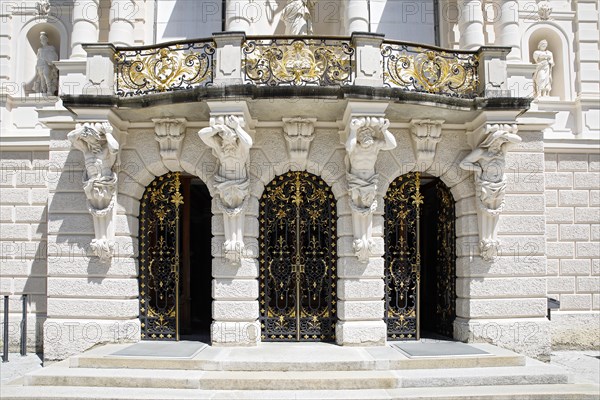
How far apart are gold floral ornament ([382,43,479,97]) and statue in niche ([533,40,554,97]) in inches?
125

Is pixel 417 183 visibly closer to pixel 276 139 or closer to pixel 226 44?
pixel 276 139

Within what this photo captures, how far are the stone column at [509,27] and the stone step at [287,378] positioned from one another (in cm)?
759

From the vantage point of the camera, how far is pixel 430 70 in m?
12.8

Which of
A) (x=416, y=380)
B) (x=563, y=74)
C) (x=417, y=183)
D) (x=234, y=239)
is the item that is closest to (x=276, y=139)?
(x=234, y=239)

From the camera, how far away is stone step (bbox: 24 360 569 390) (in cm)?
1026

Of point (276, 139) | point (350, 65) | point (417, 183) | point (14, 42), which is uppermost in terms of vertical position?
point (14, 42)

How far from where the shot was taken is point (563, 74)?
15.8 meters

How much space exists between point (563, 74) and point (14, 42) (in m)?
14.3

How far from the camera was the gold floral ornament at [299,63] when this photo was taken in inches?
481

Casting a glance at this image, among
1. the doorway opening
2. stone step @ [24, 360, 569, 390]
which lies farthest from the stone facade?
the doorway opening

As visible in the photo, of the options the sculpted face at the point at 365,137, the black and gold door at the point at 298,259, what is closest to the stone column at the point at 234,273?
the black and gold door at the point at 298,259

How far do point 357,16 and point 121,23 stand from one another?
5.51 metres

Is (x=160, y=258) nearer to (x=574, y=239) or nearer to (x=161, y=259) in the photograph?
(x=161, y=259)

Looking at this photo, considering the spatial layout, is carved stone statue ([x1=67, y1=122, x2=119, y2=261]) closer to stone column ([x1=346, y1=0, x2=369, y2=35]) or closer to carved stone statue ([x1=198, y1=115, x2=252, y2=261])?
carved stone statue ([x1=198, y1=115, x2=252, y2=261])
